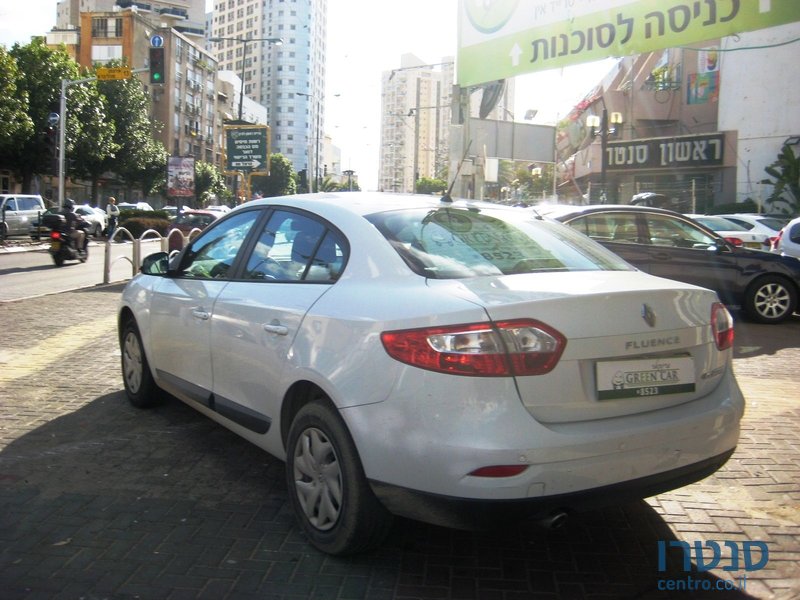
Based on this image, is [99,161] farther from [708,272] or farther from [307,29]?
[307,29]

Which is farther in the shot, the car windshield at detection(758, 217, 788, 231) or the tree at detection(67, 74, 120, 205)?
the tree at detection(67, 74, 120, 205)

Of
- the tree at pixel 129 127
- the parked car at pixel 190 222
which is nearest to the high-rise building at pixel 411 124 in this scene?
the tree at pixel 129 127

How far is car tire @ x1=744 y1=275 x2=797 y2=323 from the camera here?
9.83 m

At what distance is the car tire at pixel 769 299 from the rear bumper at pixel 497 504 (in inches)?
309

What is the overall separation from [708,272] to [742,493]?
6524 millimetres

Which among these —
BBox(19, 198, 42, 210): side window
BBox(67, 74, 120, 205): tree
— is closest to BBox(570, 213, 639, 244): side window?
BBox(19, 198, 42, 210): side window

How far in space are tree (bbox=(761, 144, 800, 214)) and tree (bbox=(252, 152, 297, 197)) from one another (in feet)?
244

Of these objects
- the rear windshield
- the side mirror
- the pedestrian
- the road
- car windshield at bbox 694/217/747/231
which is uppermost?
the pedestrian

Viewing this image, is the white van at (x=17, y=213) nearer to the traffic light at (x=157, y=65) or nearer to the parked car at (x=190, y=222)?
the parked car at (x=190, y=222)

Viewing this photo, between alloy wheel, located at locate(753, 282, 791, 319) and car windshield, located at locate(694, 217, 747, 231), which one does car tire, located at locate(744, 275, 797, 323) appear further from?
car windshield, located at locate(694, 217, 747, 231)

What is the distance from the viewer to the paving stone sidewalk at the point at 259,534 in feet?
9.73

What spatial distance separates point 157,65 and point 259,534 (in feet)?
65.7

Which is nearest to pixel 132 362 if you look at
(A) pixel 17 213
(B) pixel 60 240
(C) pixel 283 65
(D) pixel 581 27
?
(D) pixel 581 27

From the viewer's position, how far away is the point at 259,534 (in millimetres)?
3443
